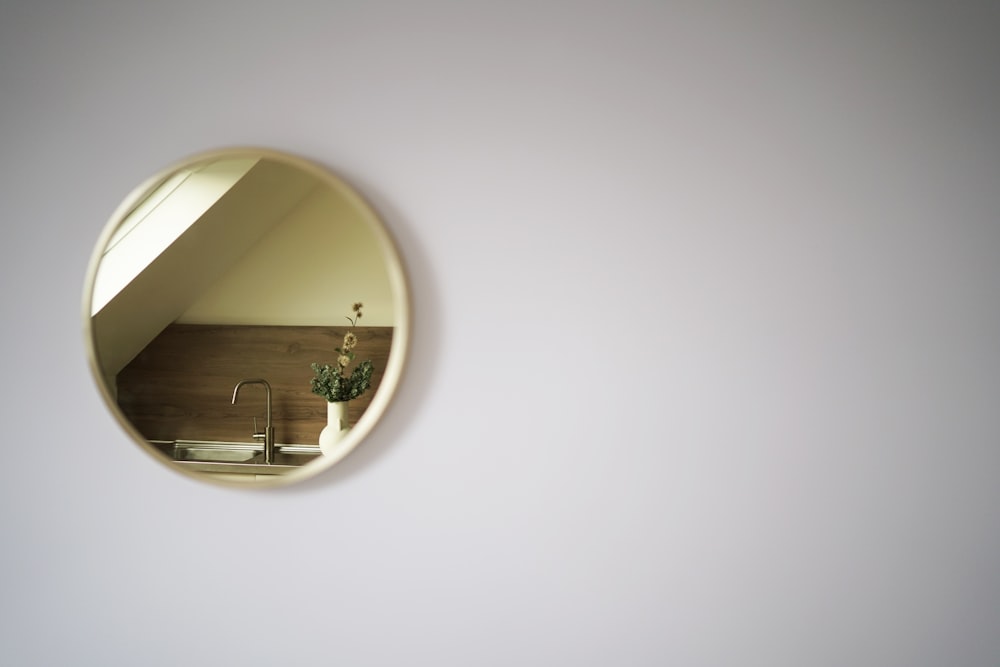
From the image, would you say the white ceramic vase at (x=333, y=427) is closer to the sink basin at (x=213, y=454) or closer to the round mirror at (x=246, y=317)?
the round mirror at (x=246, y=317)

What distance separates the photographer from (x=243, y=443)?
1609 millimetres

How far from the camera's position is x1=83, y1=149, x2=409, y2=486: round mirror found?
160cm

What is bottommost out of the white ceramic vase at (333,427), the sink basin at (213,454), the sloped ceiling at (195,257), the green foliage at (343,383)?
the sink basin at (213,454)

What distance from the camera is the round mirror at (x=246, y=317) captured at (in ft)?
5.24

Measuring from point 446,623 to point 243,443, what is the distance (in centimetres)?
56

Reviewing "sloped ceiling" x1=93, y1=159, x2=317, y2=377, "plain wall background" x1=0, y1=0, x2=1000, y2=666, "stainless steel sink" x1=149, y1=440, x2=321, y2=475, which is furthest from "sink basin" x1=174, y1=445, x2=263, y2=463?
"sloped ceiling" x1=93, y1=159, x2=317, y2=377

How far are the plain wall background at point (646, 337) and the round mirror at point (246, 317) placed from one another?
0.07m

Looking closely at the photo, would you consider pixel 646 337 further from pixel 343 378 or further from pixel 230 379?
pixel 230 379

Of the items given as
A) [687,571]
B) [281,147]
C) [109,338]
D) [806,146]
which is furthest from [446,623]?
[806,146]

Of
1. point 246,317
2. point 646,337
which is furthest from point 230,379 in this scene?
point 646,337

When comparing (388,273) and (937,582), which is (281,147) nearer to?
(388,273)

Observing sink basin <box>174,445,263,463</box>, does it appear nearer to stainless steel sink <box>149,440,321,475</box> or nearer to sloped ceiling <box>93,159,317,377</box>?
stainless steel sink <box>149,440,321,475</box>

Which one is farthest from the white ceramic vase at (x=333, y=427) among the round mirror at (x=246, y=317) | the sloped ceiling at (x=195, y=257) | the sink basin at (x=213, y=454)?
the sloped ceiling at (x=195, y=257)

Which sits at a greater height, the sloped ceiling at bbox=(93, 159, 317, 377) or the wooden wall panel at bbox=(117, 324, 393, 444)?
the sloped ceiling at bbox=(93, 159, 317, 377)
